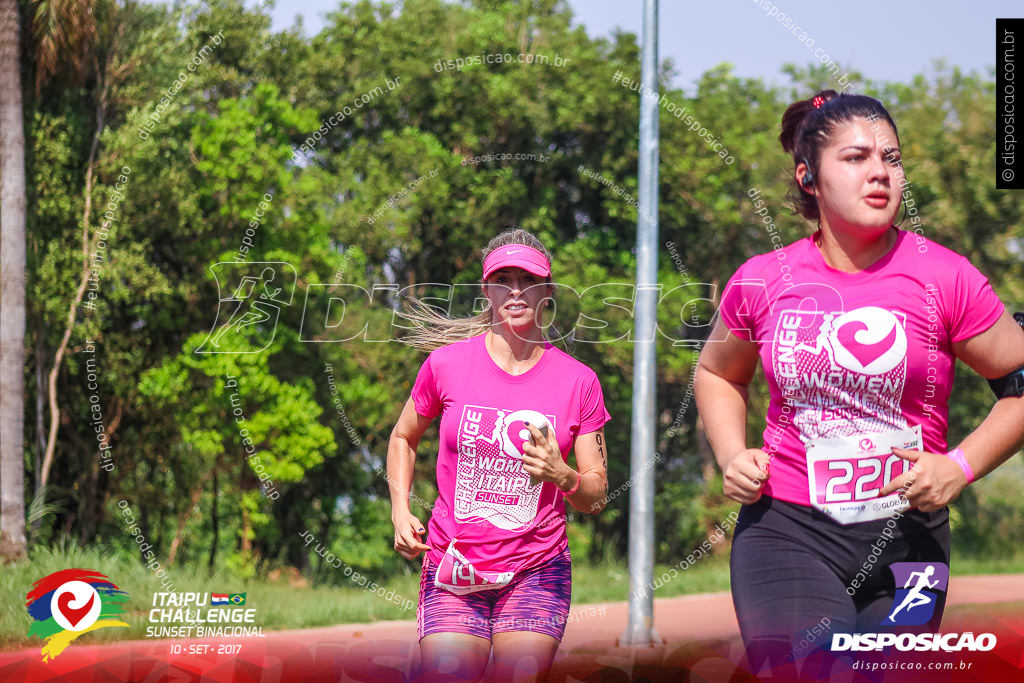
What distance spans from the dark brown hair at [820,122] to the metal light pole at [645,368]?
5009mm

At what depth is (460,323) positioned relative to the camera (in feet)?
12.8

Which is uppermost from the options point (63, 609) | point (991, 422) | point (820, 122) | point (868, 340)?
point (820, 122)

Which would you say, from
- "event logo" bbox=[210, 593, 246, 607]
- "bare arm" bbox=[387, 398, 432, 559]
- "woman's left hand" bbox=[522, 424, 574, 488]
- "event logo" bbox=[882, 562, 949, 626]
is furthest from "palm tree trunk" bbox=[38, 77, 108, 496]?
"event logo" bbox=[882, 562, 949, 626]

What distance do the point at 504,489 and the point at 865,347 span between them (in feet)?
3.94

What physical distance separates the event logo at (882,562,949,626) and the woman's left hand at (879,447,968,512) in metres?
0.18

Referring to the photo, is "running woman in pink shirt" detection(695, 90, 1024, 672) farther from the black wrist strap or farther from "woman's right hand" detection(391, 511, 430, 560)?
"woman's right hand" detection(391, 511, 430, 560)

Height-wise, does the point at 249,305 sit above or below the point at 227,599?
above

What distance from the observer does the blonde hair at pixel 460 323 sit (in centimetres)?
347

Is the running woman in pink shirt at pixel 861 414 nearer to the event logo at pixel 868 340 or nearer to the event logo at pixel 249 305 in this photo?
the event logo at pixel 868 340

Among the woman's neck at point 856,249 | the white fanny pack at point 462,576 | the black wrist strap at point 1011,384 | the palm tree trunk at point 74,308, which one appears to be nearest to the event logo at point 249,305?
the palm tree trunk at point 74,308

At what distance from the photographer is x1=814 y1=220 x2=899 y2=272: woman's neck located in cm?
288

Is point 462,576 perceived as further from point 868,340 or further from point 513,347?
point 868,340

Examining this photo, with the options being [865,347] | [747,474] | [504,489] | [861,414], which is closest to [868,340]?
[865,347]

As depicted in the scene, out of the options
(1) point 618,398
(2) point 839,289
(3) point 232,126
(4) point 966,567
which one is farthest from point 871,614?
(4) point 966,567
